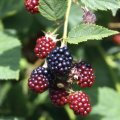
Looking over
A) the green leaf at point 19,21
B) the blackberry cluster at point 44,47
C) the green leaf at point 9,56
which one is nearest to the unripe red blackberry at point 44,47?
the blackberry cluster at point 44,47

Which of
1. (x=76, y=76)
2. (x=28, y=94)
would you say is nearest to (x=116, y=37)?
(x=28, y=94)

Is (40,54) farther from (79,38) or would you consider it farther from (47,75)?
(79,38)

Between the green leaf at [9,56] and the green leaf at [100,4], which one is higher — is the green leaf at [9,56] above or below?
below

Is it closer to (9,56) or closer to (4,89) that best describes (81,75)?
(9,56)

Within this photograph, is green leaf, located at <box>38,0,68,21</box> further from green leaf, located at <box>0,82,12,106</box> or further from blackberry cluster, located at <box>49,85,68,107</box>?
green leaf, located at <box>0,82,12,106</box>

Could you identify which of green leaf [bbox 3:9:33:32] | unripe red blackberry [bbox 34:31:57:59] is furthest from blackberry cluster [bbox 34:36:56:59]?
green leaf [bbox 3:9:33:32]

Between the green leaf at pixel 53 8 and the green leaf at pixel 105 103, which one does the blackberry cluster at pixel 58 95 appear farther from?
the green leaf at pixel 105 103

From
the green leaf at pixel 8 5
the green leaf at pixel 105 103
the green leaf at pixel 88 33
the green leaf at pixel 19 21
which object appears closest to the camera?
the green leaf at pixel 88 33

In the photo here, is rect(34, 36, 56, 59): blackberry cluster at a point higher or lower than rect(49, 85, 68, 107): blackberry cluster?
higher
